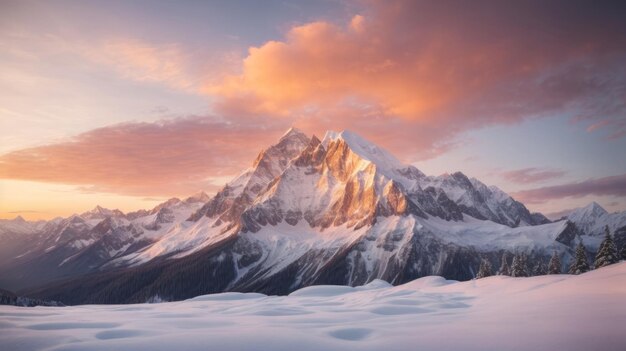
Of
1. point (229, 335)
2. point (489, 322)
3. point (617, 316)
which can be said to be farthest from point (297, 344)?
point (617, 316)

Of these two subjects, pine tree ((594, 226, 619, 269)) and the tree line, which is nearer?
pine tree ((594, 226, 619, 269))

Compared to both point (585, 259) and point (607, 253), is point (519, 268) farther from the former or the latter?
point (607, 253)

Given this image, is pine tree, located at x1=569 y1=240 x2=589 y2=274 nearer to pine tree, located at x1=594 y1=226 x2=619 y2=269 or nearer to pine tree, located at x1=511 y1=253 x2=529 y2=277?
pine tree, located at x1=594 y1=226 x2=619 y2=269

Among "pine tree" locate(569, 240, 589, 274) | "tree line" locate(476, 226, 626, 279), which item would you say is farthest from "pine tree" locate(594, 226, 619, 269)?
"pine tree" locate(569, 240, 589, 274)

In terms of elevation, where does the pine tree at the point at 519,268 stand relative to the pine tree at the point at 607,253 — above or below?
below

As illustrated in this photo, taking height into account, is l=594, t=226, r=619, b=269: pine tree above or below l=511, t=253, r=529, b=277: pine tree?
above

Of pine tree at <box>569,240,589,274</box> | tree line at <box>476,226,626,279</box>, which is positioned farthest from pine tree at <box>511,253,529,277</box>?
pine tree at <box>569,240,589,274</box>

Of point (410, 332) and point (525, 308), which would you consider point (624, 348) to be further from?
point (525, 308)

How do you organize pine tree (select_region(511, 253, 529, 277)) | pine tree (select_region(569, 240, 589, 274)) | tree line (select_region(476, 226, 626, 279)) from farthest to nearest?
pine tree (select_region(511, 253, 529, 277))
pine tree (select_region(569, 240, 589, 274))
tree line (select_region(476, 226, 626, 279))

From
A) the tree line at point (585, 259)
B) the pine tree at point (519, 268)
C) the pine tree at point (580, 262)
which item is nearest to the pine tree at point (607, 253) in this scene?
the tree line at point (585, 259)

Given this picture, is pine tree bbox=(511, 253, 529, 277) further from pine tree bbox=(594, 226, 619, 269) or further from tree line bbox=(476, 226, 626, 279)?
pine tree bbox=(594, 226, 619, 269)

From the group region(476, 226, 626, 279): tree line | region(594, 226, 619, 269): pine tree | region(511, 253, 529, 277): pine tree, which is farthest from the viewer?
region(511, 253, 529, 277): pine tree

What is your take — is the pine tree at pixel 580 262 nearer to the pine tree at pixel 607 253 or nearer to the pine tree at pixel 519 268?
the pine tree at pixel 607 253
